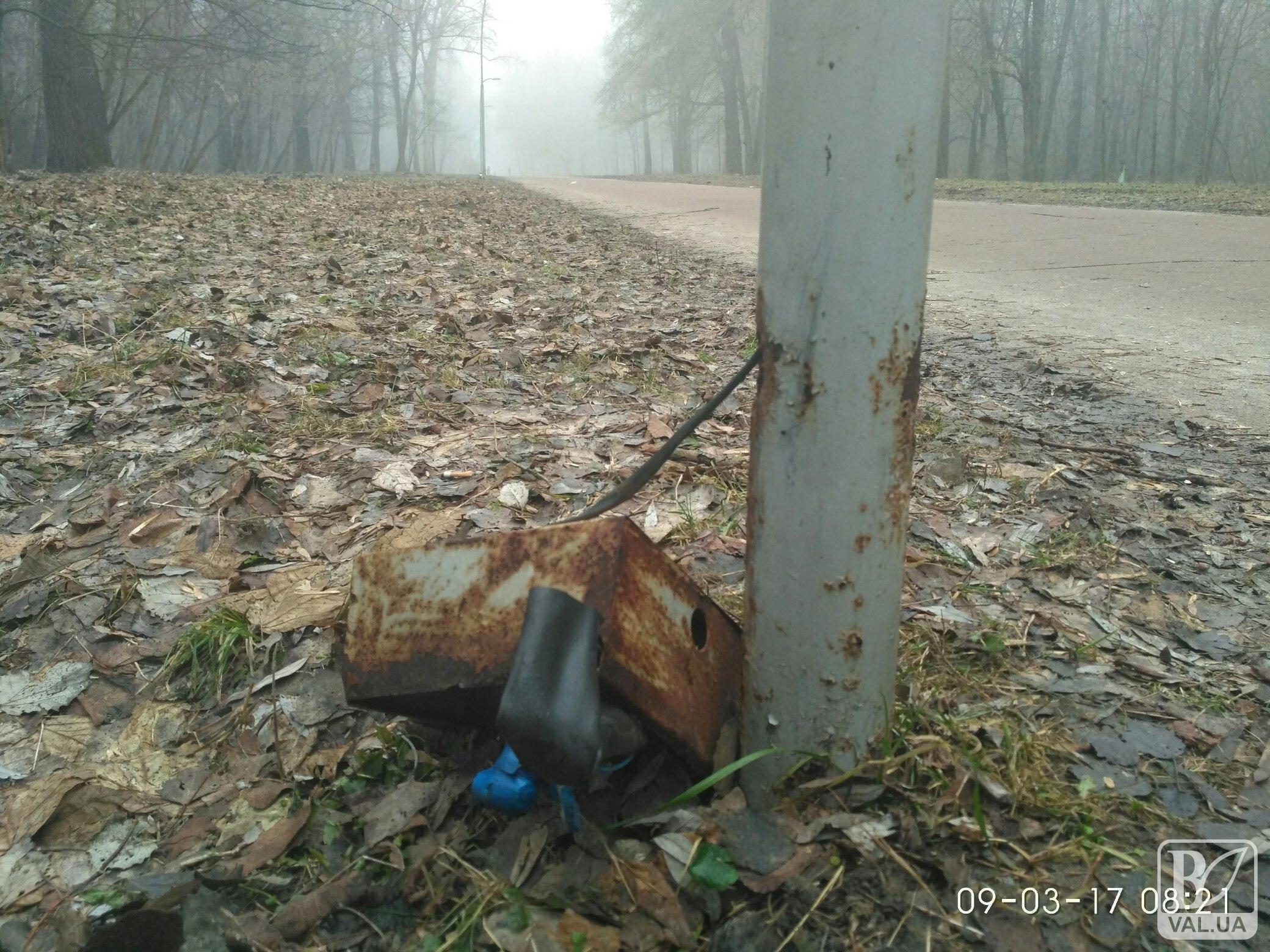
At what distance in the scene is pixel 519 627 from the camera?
1352 millimetres

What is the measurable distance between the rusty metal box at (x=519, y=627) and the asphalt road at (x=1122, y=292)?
283 cm

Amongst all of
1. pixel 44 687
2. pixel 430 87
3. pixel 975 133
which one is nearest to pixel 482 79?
pixel 430 87

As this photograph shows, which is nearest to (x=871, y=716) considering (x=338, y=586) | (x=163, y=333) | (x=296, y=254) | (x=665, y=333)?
(x=338, y=586)

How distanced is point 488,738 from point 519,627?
409 millimetres

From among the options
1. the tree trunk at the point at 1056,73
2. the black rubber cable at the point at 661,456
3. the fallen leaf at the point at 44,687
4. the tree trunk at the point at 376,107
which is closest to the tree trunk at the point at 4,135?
the fallen leaf at the point at 44,687

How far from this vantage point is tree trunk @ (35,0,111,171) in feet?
42.5

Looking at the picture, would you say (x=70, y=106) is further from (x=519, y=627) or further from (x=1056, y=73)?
(x=1056, y=73)

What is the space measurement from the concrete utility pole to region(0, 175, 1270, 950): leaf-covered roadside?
26cm

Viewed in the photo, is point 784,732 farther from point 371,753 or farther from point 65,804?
point 65,804

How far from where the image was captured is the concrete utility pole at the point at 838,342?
1191mm

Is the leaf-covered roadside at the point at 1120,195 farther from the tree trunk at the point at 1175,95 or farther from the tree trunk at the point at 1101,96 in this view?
the tree trunk at the point at 1175,95

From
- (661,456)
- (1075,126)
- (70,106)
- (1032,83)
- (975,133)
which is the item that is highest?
(1032,83)

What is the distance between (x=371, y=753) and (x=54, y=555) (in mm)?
1384

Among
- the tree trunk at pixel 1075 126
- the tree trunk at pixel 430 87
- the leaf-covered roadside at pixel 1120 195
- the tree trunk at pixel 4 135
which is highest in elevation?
the tree trunk at pixel 430 87
